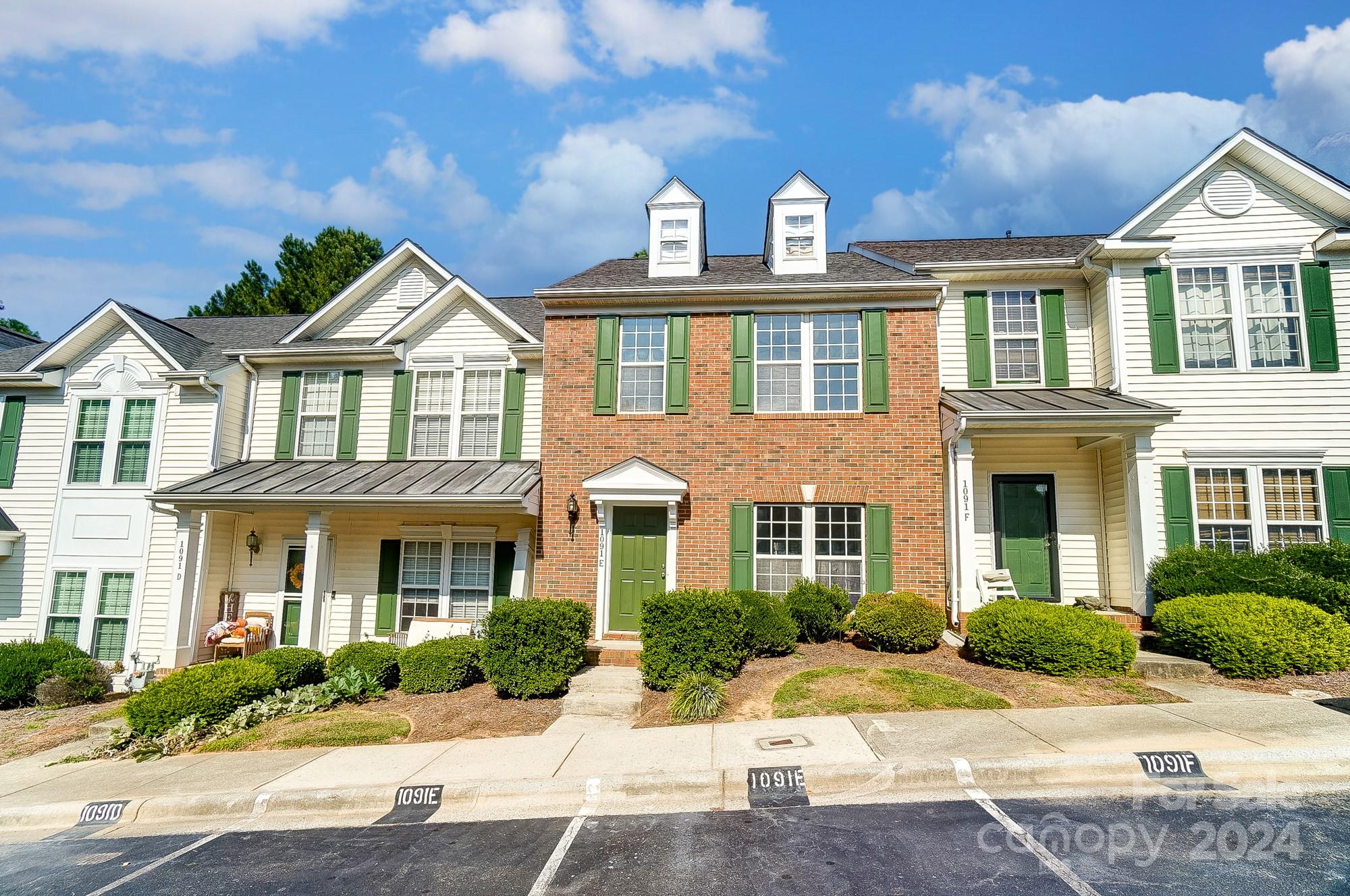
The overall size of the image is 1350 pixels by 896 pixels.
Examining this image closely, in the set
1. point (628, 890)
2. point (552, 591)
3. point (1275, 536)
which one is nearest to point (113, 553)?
point (552, 591)

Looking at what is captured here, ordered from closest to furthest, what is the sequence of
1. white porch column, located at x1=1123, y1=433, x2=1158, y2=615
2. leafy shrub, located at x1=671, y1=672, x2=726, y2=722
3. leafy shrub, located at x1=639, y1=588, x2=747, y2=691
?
leafy shrub, located at x1=671, y1=672, x2=726, y2=722
leafy shrub, located at x1=639, y1=588, x2=747, y2=691
white porch column, located at x1=1123, y1=433, x2=1158, y2=615

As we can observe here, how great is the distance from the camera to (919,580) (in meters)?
11.9

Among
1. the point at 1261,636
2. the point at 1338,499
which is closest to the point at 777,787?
the point at 1261,636

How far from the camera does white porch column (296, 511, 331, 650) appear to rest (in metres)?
13.4

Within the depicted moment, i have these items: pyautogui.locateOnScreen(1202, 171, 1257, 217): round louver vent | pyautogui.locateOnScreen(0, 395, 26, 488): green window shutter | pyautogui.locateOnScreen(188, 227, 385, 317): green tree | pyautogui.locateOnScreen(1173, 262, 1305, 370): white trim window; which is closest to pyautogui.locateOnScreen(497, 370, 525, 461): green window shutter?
pyautogui.locateOnScreen(0, 395, 26, 488): green window shutter

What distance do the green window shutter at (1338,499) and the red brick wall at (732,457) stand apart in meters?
6.39

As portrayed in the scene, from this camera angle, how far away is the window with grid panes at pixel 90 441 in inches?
600

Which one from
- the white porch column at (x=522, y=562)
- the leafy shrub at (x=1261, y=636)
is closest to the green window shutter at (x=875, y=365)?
the leafy shrub at (x=1261, y=636)

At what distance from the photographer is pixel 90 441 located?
1535cm

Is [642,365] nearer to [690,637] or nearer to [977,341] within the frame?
[690,637]

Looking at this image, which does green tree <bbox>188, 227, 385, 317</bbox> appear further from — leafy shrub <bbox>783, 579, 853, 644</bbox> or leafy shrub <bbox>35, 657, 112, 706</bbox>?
leafy shrub <bbox>783, 579, 853, 644</bbox>

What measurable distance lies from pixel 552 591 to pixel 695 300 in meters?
5.74

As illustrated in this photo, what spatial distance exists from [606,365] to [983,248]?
8.52 m

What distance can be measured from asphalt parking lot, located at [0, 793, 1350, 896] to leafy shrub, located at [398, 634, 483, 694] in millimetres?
4274
